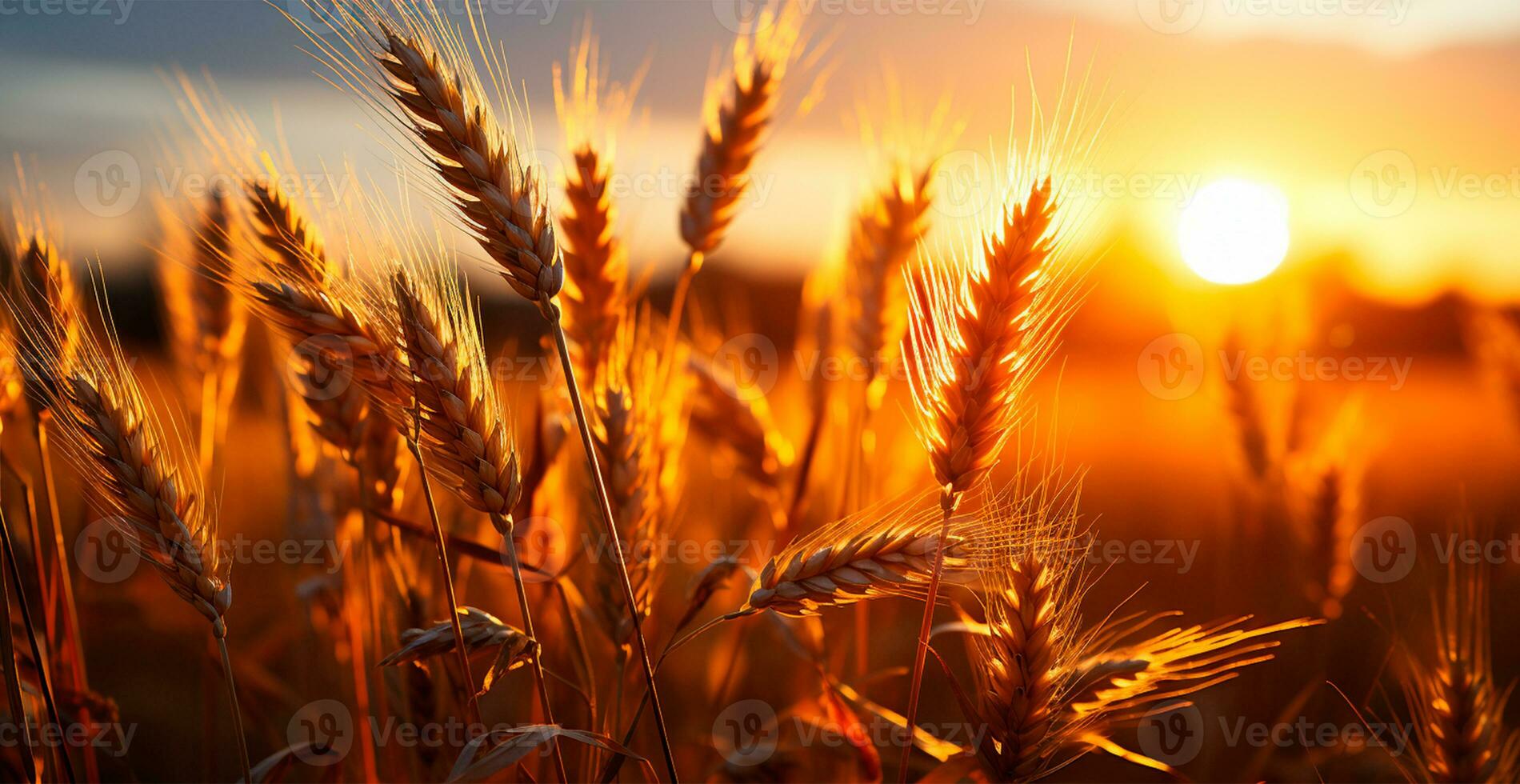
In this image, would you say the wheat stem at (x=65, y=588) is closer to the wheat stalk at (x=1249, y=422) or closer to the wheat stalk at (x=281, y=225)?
the wheat stalk at (x=281, y=225)

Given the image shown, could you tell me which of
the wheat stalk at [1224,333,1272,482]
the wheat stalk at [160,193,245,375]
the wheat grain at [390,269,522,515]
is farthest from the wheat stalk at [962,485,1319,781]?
the wheat stalk at [160,193,245,375]

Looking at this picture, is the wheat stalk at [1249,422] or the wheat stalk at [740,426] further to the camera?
the wheat stalk at [1249,422]

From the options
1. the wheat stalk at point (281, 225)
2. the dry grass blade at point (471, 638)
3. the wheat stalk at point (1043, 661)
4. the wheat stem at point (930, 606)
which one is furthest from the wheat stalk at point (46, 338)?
the wheat stalk at point (1043, 661)

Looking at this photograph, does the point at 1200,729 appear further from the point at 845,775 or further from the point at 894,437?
the point at 894,437

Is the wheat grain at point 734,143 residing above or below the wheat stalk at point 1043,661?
above

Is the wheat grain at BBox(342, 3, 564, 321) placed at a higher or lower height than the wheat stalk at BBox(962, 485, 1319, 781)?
higher

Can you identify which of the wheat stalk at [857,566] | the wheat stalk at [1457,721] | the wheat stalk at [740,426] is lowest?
the wheat stalk at [1457,721]

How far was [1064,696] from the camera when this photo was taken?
1.48m

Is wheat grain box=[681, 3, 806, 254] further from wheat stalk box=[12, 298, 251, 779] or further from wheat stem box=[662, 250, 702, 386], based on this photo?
wheat stalk box=[12, 298, 251, 779]

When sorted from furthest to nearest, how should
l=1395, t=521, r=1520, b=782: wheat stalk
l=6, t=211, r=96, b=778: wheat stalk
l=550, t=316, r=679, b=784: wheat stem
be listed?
l=1395, t=521, r=1520, b=782: wheat stalk < l=6, t=211, r=96, b=778: wheat stalk < l=550, t=316, r=679, b=784: wheat stem

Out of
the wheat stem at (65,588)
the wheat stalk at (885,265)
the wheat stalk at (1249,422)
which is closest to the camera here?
the wheat stem at (65,588)

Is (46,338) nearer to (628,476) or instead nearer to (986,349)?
(628,476)

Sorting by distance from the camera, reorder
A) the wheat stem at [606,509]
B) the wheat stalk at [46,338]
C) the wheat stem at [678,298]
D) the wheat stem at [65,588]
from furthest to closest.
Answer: the wheat stem at [678,298] < the wheat stem at [65,588] < the wheat stalk at [46,338] < the wheat stem at [606,509]

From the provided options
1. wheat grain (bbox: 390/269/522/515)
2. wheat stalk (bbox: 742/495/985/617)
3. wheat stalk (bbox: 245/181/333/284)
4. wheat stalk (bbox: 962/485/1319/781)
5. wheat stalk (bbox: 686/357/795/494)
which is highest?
wheat stalk (bbox: 245/181/333/284)
